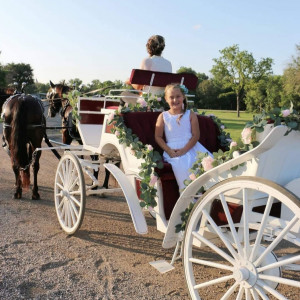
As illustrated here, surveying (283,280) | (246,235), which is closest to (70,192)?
(246,235)

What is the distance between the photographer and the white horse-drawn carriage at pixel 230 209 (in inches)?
84.9

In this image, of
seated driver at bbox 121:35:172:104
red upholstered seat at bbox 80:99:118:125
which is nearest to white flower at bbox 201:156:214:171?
seated driver at bbox 121:35:172:104

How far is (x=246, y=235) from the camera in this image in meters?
2.25

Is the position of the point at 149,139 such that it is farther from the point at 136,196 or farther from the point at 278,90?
the point at 278,90

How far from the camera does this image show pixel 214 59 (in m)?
44.1

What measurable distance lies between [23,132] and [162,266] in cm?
335

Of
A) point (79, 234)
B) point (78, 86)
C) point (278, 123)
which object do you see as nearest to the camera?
point (278, 123)

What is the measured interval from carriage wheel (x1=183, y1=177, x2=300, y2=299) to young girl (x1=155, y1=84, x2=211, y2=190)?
850 mm

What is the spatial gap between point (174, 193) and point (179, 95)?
978mm

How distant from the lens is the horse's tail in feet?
18.1

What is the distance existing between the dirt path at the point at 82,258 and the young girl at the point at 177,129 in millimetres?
1164

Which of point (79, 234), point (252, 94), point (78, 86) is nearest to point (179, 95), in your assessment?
point (79, 234)

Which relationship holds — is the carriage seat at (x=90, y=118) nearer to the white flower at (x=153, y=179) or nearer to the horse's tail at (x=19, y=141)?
the horse's tail at (x=19, y=141)

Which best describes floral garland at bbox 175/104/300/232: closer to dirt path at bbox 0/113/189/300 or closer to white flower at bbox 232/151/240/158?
white flower at bbox 232/151/240/158
